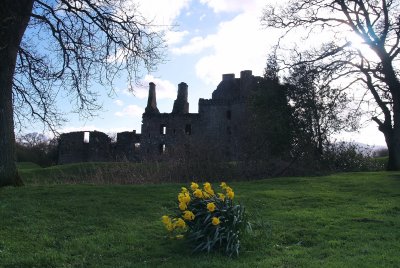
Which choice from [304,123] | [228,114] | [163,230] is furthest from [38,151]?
[163,230]

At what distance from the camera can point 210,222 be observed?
6688 mm

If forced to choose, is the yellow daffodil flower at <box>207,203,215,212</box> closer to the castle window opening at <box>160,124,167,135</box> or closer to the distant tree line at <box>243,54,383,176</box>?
the distant tree line at <box>243,54,383,176</box>

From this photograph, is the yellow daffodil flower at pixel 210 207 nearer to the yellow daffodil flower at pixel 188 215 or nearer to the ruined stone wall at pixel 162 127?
the yellow daffodil flower at pixel 188 215


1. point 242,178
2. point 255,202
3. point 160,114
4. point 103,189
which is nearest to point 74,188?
point 103,189

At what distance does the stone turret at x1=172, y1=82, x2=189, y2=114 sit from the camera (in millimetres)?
54469

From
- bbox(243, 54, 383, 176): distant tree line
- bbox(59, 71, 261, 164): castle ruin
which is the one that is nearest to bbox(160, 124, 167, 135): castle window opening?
bbox(59, 71, 261, 164): castle ruin

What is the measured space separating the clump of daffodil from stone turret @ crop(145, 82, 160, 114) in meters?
48.0

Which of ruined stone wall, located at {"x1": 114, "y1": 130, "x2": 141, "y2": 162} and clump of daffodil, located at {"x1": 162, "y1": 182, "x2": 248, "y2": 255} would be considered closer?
clump of daffodil, located at {"x1": 162, "y1": 182, "x2": 248, "y2": 255}

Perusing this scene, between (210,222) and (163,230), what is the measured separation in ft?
5.40

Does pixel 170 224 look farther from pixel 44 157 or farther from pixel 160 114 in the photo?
pixel 44 157

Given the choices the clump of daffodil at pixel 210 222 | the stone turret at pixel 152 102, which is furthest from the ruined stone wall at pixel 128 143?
the clump of daffodil at pixel 210 222

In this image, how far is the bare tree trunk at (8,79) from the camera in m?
12.4

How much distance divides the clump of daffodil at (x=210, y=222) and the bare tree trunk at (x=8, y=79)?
24.4ft

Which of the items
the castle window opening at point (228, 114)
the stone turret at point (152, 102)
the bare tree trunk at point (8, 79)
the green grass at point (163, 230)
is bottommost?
the green grass at point (163, 230)
